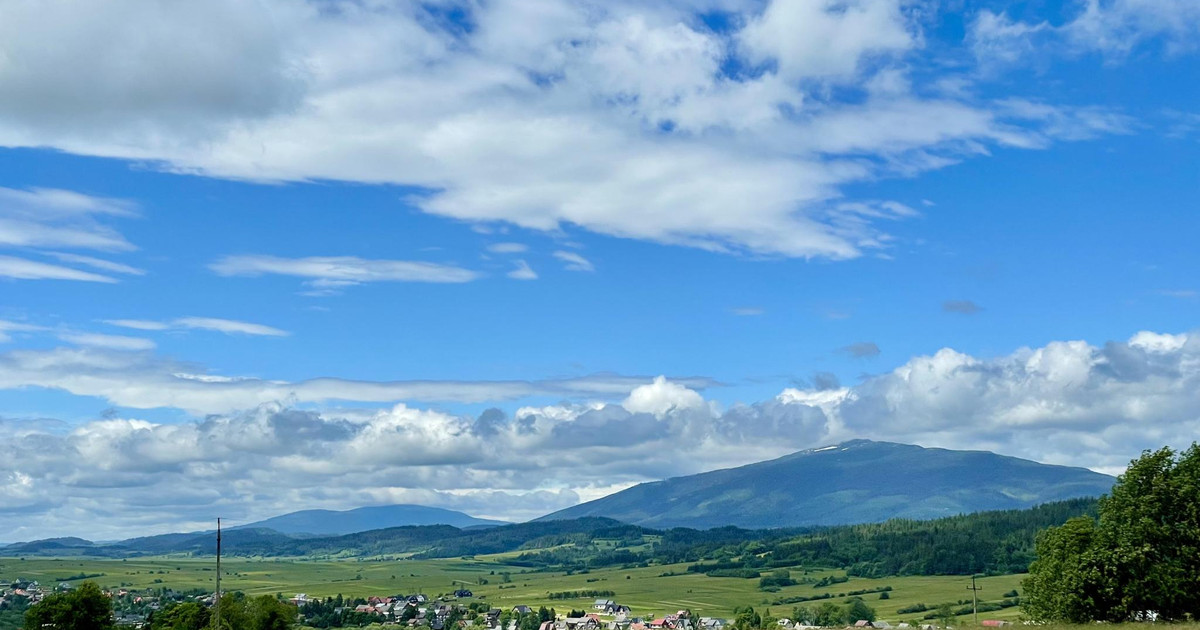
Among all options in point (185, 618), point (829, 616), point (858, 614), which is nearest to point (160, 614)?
point (185, 618)

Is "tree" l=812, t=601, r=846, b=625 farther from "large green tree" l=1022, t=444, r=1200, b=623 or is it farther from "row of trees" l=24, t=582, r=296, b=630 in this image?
"large green tree" l=1022, t=444, r=1200, b=623

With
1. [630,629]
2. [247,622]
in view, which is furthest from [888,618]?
[247,622]

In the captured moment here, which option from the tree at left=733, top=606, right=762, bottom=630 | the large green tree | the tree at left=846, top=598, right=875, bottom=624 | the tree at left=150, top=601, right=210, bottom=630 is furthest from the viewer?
the tree at left=846, top=598, right=875, bottom=624

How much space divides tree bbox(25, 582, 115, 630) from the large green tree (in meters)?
82.8

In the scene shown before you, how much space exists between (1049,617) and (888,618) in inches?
4922

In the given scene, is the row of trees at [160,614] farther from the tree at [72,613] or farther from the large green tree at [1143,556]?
the large green tree at [1143,556]

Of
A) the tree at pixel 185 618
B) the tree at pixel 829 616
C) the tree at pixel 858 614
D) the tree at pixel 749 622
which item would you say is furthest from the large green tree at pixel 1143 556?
the tree at pixel 858 614

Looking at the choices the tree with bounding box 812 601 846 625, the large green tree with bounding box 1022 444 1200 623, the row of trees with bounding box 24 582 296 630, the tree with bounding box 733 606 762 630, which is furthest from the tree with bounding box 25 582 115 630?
the tree with bounding box 812 601 846 625

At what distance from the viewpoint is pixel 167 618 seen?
371 ft

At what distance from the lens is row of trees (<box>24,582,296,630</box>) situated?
96.6 metres

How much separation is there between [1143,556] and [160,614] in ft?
335

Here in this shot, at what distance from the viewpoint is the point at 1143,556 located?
5759cm

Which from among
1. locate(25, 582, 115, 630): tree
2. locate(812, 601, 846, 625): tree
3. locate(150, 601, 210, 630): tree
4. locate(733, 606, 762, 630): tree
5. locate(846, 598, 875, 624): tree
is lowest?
locate(846, 598, 875, 624): tree

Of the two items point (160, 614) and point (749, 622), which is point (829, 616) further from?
point (160, 614)
